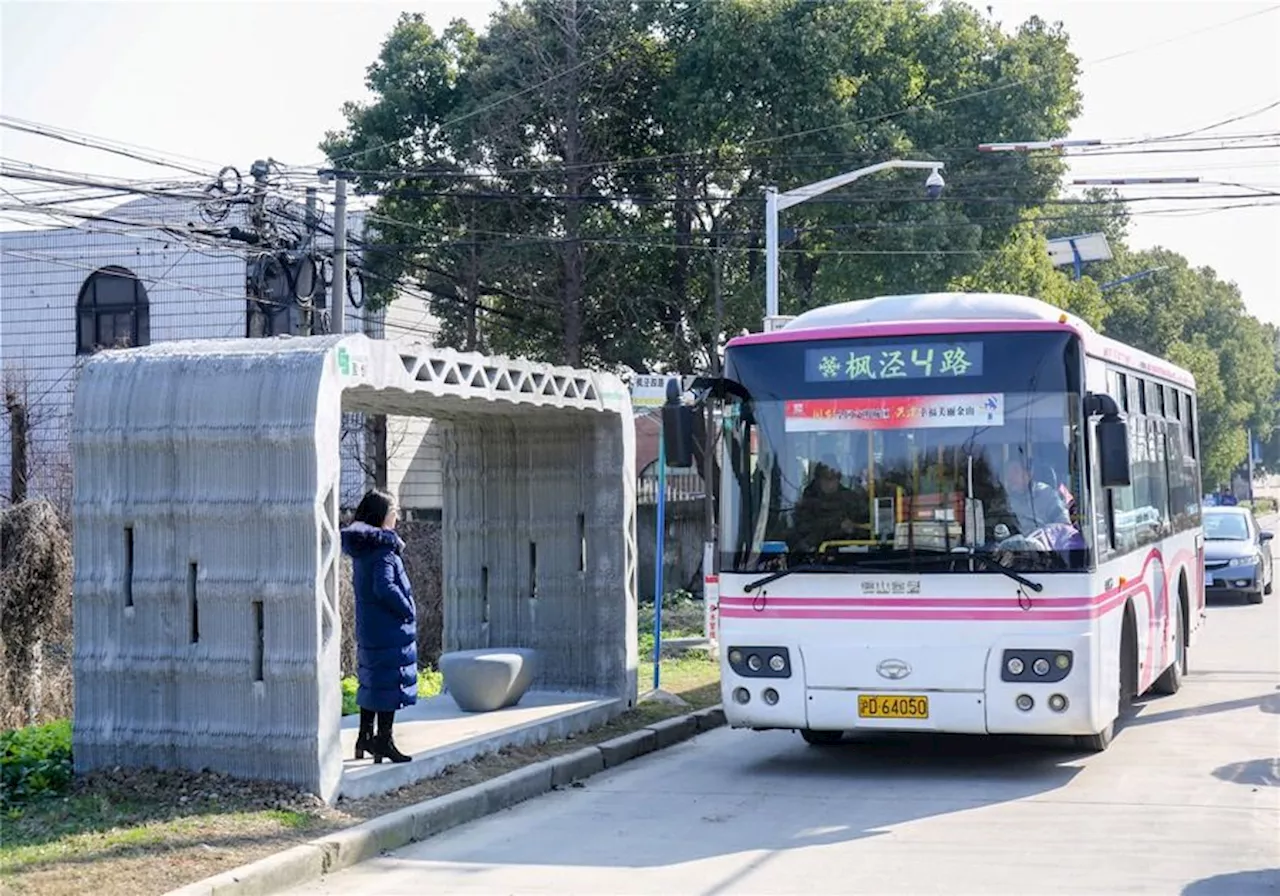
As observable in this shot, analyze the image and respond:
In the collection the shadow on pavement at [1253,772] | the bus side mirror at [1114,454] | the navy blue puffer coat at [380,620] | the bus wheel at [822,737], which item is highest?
the bus side mirror at [1114,454]

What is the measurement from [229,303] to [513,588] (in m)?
20.9

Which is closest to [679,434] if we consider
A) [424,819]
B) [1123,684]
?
[424,819]

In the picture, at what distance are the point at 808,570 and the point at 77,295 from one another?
28046 millimetres

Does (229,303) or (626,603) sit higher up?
(229,303)

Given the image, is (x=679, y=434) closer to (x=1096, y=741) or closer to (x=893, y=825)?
(x=893, y=825)

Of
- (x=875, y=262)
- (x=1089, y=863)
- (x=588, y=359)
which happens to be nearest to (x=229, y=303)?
(x=588, y=359)

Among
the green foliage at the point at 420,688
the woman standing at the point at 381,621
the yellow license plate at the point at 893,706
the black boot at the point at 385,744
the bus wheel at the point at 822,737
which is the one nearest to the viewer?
the woman standing at the point at 381,621

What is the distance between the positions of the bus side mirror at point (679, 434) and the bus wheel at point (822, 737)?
292 cm

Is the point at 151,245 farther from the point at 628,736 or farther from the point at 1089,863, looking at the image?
the point at 1089,863

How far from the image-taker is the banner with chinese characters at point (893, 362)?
11164mm

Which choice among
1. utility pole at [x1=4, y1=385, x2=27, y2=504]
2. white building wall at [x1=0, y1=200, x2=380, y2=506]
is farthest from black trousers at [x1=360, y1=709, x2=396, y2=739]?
white building wall at [x1=0, y1=200, x2=380, y2=506]

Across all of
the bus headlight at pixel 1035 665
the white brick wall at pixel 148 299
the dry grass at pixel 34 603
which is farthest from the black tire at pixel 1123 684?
the white brick wall at pixel 148 299

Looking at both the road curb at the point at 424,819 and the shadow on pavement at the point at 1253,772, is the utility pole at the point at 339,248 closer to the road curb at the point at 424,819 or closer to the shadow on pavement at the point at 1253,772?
the road curb at the point at 424,819

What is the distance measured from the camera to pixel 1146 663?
1350cm
